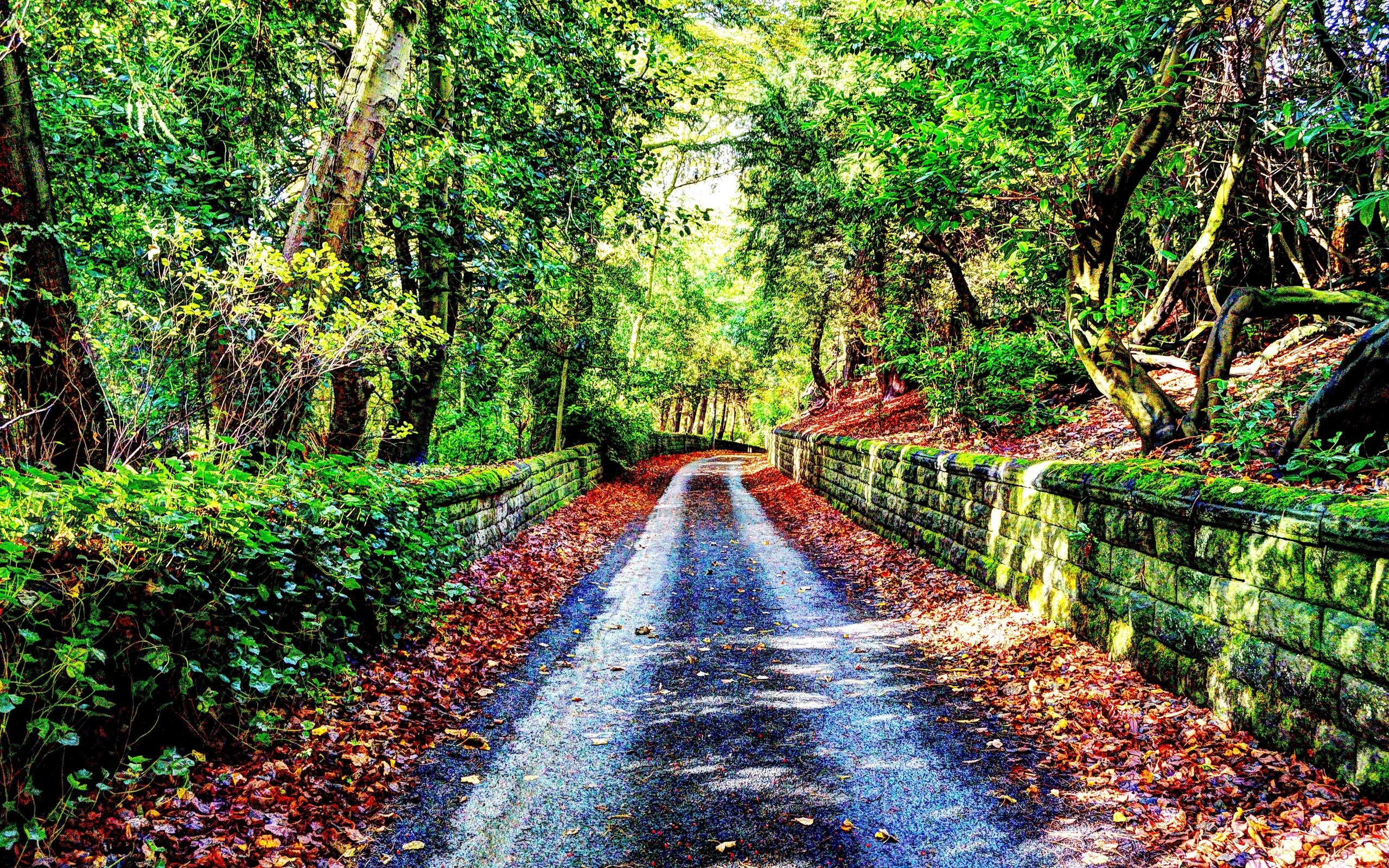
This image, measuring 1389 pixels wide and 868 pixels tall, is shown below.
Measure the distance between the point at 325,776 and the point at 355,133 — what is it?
16.4 feet

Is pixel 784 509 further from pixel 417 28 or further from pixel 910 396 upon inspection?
pixel 417 28

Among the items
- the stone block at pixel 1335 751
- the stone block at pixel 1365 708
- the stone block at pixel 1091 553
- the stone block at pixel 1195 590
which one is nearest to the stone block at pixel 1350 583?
the stone block at pixel 1365 708

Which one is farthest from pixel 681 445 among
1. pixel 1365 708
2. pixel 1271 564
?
pixel 1365 708

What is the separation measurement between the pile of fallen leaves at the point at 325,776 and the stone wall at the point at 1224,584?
4601 millimetres

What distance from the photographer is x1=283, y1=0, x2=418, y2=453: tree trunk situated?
18.7 ft

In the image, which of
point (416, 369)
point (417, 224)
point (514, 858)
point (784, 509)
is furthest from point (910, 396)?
point (514, 858)

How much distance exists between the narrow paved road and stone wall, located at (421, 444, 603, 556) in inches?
73.8

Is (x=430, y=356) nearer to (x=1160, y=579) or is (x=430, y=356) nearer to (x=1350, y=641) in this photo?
(x=1160, y=579)

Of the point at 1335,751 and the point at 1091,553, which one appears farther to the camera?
the point at 1091,553

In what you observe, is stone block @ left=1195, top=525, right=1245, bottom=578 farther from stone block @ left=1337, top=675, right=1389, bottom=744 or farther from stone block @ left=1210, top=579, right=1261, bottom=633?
stone block @ left=1337, top=675, right=1389, bottom=744

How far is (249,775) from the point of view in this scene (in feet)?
11.0

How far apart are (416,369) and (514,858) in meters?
8.22

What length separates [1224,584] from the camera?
4.01 metres

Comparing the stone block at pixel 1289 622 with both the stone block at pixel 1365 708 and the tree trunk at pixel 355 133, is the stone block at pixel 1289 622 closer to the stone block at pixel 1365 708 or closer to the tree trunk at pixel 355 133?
the stone block at pixel 1365 708
